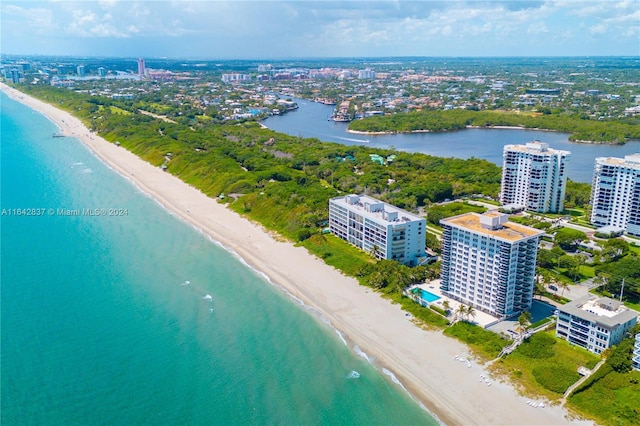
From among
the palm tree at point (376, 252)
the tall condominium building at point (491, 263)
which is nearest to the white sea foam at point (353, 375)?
the tall condominium building at point (491, 263)

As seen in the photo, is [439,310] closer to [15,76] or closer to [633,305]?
[633,305]

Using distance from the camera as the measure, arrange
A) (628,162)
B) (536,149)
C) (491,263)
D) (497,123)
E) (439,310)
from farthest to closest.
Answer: (497,123), (536,149), (628,162), (439,310), (491,263)

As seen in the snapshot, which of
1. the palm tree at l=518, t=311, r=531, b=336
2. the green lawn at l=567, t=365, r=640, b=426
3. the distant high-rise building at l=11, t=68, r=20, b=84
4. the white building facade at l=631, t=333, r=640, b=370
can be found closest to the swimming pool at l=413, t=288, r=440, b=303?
the palm tree at l=518, t=311, r=531, b=336

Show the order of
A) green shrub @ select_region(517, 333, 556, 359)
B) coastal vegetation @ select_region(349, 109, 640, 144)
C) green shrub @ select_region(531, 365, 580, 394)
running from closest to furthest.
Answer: green shrub @ select_region(531, 365, 580, 394)
green shrub @ select_region(517, 333, 556, 359)
coastal vegetation @ select_region(349, 109, 640, 144)

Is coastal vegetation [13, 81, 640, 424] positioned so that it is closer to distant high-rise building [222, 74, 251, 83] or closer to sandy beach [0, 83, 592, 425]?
sandy beach [0, 83, 592, 425]

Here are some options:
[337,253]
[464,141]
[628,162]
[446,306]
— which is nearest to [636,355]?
[446,306]

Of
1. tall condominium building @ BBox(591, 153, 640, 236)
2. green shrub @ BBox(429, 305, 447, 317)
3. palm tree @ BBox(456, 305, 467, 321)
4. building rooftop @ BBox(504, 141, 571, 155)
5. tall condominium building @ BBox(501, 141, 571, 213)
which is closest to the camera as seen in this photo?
palm tree @ BBox(456, 305, 467, 321)
